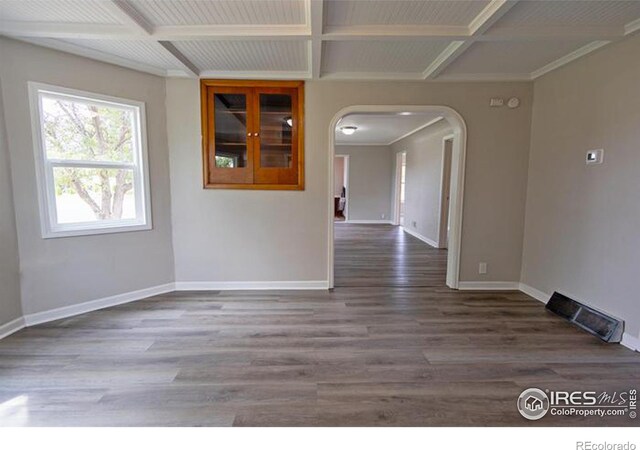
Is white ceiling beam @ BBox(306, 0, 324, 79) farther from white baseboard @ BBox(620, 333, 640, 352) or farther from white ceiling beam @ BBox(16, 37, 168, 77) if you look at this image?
white baseboard @ BBox(620, 333, 640, 352)

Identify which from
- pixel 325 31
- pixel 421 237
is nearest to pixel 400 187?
pixel 421 237

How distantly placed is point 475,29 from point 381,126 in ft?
14.3

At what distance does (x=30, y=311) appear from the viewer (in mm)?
2824

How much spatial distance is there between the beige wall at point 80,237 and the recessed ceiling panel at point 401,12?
86.9 inches

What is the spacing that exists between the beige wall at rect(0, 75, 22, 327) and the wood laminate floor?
25 cm

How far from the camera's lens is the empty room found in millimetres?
1944

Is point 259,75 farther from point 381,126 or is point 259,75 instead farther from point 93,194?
point 381,126

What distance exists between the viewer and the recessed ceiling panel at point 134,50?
8.84 feet

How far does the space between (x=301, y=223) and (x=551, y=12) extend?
9.23 feet

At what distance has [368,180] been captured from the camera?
31.8 ft

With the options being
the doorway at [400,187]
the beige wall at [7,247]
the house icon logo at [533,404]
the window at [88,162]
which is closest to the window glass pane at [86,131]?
the window at [88,162]

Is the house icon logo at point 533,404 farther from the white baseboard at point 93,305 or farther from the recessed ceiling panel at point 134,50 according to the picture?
the recessed ceiling panel at point 134,50

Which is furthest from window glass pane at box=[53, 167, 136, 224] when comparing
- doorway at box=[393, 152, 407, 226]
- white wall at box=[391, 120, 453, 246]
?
doorway at box=[393, 152, 407, 226]
